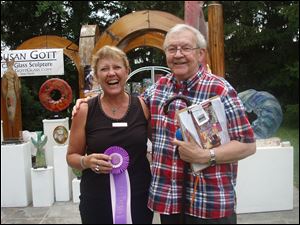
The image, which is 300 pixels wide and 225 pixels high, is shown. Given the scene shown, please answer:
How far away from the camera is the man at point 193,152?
1.71 meters

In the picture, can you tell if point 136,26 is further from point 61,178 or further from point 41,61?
point 41,61

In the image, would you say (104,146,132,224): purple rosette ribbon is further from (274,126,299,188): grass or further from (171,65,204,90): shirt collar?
(274,126,299,188): grass

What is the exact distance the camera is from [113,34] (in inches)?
199

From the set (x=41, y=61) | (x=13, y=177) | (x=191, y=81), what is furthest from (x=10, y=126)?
(x=191, y=81)

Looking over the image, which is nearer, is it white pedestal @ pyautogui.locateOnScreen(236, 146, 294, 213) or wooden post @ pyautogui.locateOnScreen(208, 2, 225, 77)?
white pedestal @ pyautogui.locateOnScreen(236, 146, 294, 213)

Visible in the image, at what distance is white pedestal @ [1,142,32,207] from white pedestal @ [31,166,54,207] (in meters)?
0.13

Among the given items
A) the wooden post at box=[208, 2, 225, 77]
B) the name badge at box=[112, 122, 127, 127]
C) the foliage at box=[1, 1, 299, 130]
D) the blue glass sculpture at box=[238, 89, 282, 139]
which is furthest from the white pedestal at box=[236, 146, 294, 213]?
the foliage at box=[1, 1, 299, 130]

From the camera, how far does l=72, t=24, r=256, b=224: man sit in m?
1.71

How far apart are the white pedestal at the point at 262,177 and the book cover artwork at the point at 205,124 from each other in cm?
246

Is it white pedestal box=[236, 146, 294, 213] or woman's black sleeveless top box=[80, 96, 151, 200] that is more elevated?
woman's black sleeveless top box=[80, 96, 151, 200]

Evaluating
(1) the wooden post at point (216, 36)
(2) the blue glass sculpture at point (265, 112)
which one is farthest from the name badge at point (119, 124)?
(1) the wooden post at point (216, 36)

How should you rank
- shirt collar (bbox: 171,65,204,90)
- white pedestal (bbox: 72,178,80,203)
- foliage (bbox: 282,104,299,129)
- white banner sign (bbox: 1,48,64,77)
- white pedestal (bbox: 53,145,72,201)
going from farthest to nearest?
foliage (bbox: 282,104,299,129)
white banner sign (bbox: 1,48,64,77)
white pedestal (bbox: 53,145,72,201)
white pedestal (bbox: 72,178,80,203)
shirt collar (bbox: 171,65,204,90)

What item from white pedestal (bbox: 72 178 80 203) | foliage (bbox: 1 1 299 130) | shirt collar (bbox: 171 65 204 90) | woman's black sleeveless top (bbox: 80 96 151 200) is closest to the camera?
shirt collar (bbox: 171 65 204 90)

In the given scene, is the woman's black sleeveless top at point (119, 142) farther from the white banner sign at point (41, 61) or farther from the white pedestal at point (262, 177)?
the white banner sign at point (41, 61)
